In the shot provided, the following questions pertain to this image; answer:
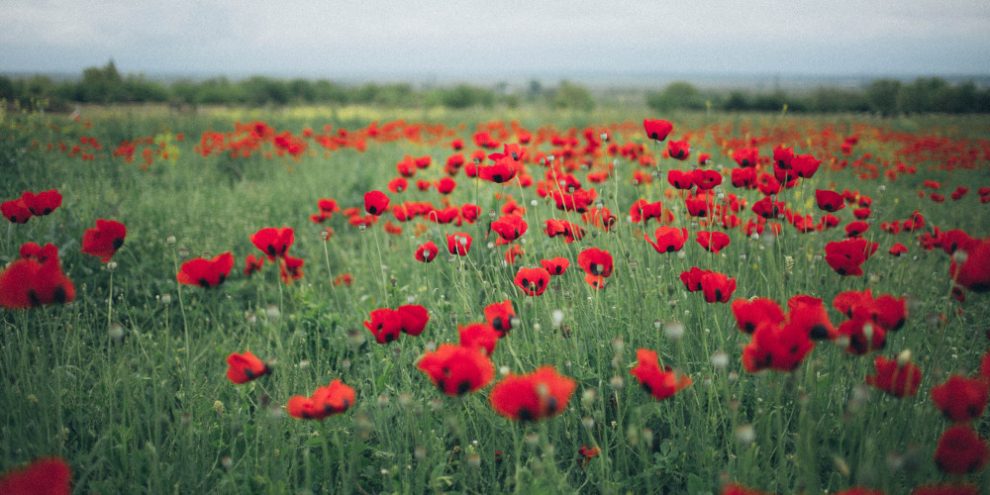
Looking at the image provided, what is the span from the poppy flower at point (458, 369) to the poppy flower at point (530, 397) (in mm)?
65

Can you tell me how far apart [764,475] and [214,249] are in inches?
141

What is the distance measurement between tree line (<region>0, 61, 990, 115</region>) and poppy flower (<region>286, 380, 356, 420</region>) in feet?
8.09

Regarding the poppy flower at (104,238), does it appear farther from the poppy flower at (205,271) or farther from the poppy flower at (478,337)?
the poppy flower at (478,337)

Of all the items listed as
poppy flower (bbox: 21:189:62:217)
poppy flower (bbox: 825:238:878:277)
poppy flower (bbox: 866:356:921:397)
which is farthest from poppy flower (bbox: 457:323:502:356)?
poppy flower (bbox: 21:189:62:217)

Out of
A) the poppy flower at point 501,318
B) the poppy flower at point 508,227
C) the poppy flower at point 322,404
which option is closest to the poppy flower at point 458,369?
the poppy flower at point 501,318

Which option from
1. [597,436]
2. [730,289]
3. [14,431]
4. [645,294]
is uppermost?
[730,289]

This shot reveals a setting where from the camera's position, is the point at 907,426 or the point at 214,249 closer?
the point at 907,426

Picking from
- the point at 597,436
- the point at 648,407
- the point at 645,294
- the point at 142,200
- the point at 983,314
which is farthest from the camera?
the point at 142,200

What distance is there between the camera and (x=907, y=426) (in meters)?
1.56

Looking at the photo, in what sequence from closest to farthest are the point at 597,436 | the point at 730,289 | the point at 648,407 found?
the point at 730,289, the point at 648,407, the point at 597,436

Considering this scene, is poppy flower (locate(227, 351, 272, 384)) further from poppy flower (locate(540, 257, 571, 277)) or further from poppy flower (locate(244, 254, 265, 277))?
poppy flower (locate(244, 254, 265, 277))

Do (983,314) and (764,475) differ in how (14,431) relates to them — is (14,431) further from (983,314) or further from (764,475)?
(983,314)

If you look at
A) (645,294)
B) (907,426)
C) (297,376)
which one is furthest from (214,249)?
(907,426)

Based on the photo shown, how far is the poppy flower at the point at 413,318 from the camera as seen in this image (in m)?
1.50
